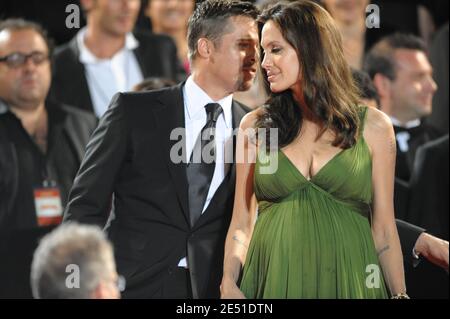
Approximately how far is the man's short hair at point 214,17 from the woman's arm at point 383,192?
717 mm

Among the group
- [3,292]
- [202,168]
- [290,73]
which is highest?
[290,73]

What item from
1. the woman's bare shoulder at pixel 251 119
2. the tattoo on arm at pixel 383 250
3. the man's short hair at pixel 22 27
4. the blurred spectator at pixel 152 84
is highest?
the man's short hair at pixel 22 27

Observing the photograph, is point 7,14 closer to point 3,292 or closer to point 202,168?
point 3,292

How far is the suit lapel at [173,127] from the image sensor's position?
10.8ft

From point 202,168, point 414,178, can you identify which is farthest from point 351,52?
point 202,168

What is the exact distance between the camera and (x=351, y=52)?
5512mm

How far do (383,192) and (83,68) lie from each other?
98.8 inches

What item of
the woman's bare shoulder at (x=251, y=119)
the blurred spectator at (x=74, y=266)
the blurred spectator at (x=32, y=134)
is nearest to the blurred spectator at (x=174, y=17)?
the blurred spectator at (x=32, y=134)

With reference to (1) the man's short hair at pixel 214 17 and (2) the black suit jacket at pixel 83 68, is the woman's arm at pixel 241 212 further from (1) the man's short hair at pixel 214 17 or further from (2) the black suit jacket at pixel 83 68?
(2) the black suit jacket at pixel 83 68

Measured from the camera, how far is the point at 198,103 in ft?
11.2

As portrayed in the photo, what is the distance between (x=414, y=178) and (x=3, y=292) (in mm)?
1932

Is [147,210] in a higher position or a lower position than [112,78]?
lower

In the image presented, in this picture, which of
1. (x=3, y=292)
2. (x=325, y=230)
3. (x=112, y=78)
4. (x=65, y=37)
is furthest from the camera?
(x=65, y=37)

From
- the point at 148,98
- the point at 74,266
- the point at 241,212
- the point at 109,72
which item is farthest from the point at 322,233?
the point at 109,72
